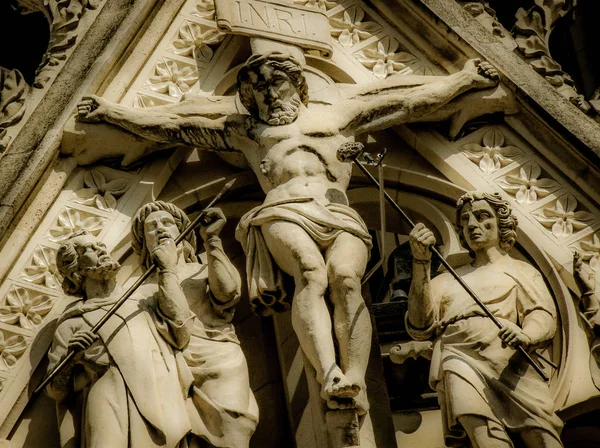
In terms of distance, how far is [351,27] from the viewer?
1167 cm

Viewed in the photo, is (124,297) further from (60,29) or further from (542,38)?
(542,38)

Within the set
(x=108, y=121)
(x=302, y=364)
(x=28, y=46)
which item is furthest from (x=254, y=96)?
(x=28, y=46)

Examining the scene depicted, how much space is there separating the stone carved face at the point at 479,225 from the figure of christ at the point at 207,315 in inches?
51.2

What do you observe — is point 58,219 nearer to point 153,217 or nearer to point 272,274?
point 153,217

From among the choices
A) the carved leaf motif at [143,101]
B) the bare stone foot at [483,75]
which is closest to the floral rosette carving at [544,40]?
the bare stone foot at [483,75]

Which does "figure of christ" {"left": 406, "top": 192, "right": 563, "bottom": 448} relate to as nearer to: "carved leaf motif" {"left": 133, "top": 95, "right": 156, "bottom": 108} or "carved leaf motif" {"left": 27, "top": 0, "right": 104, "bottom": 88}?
"carved leaf motif" {"left": 133, "top": 95, "right": 156, "bottom": 108}

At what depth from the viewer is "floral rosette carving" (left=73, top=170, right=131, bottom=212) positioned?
10.6 m

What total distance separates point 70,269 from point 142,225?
A: 523 mm

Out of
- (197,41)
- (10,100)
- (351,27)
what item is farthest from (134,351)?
(351,27)

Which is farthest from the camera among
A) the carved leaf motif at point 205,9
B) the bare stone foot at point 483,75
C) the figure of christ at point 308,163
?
the carved leaf motif at point 205,9

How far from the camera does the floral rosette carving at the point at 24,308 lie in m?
10.0

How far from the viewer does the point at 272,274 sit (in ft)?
32.3

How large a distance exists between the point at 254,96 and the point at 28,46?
3.90 metres

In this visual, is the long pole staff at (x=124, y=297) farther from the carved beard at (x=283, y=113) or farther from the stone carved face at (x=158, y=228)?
the carved beard at (x=283, y=113)
